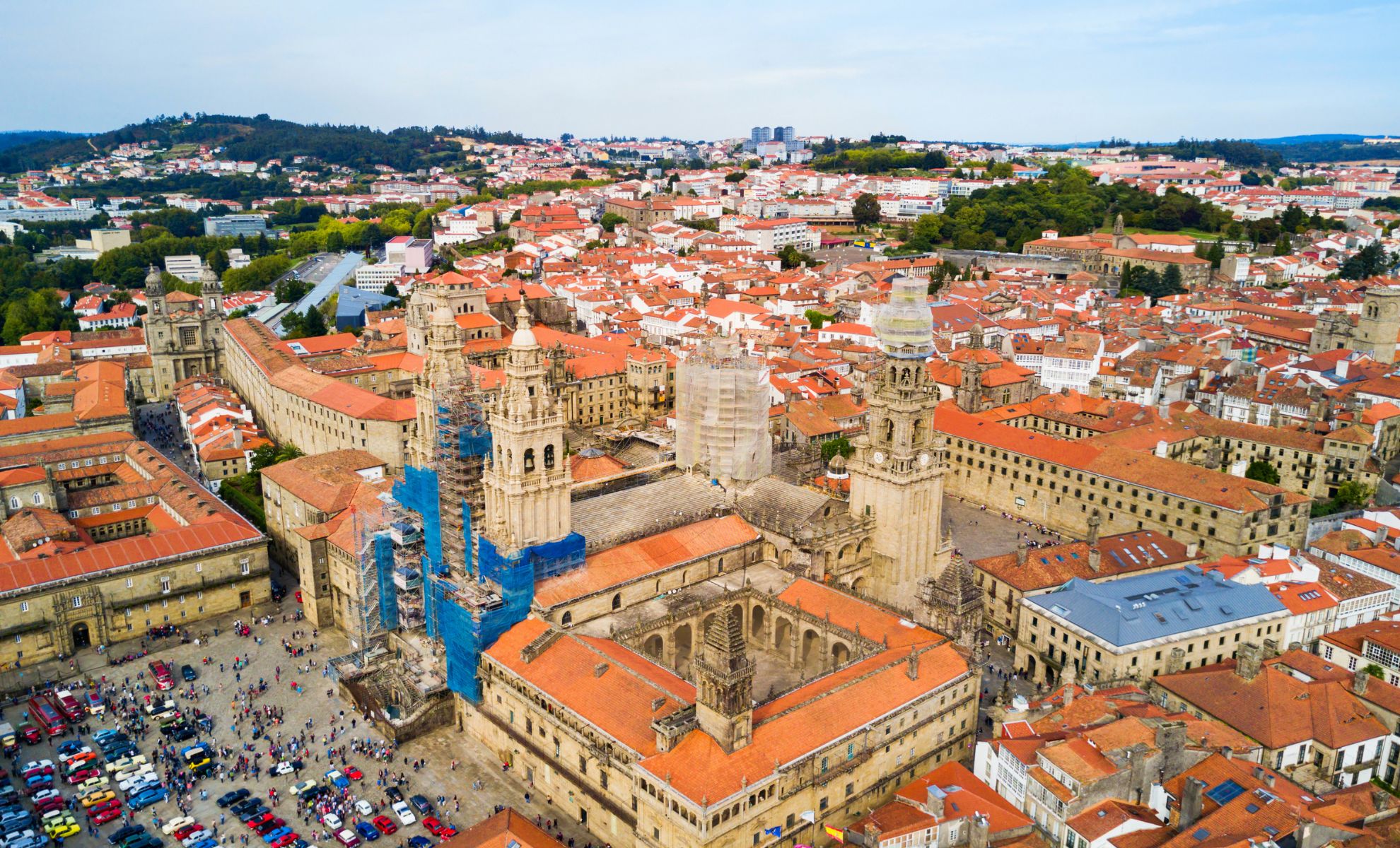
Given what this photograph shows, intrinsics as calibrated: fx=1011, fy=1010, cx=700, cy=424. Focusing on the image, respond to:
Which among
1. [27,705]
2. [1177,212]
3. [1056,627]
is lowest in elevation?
[27,705]

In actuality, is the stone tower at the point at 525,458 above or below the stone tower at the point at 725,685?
above

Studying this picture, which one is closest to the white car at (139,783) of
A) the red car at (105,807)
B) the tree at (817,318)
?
the red car at (105,807)

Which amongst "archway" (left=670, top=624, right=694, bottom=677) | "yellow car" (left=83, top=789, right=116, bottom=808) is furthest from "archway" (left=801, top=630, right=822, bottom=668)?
"yellow car" (left=83, top=789, right=116, bottom=808)

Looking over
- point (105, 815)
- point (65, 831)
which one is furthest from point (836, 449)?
point (65, 831)

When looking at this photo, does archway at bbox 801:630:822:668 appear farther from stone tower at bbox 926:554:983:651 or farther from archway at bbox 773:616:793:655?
stone tower at bbox 926:554:983:651

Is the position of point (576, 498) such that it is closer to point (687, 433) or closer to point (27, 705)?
point (687, 433)

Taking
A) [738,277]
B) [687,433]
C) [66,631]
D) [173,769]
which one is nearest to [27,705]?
[66,631]

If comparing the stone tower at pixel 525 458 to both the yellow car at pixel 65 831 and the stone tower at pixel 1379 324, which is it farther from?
the stone tower at pixel 1379 324
